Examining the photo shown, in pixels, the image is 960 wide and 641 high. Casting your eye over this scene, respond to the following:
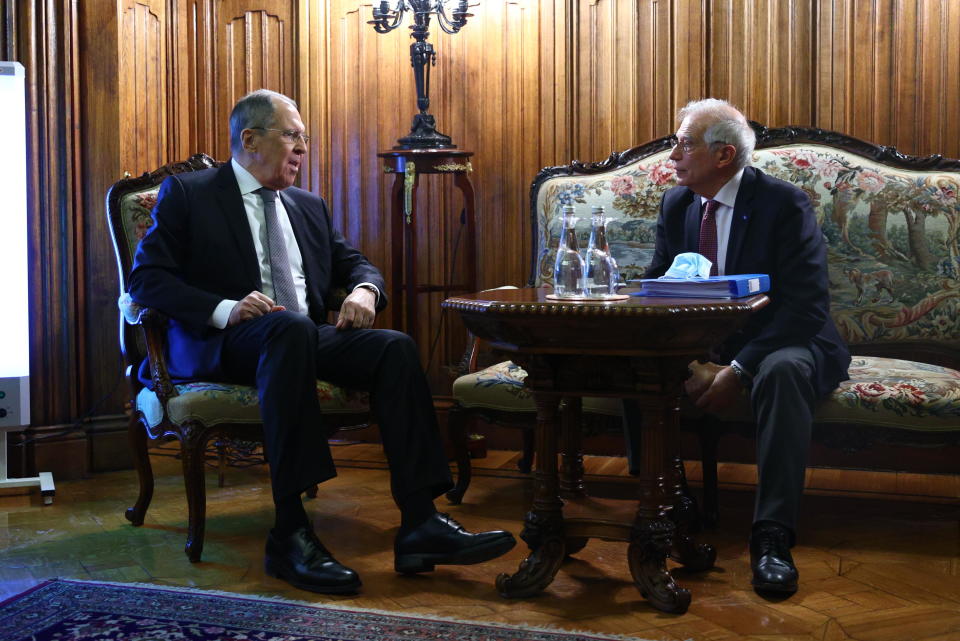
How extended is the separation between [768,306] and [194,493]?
60.9 inches

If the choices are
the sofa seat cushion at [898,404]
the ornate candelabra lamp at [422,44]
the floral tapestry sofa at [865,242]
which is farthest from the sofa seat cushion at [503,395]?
the ornate candelabra lamp at [422,44]

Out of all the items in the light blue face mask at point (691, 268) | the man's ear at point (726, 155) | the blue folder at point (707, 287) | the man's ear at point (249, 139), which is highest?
the man's ear at point (249, 139)

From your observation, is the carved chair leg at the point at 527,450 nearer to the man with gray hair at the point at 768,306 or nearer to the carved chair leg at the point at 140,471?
the man with gray hair at the point at 768,306

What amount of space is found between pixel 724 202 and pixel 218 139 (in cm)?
233

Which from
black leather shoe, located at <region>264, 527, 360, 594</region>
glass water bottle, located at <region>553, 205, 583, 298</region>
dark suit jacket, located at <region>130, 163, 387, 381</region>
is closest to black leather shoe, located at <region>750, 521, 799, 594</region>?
glass water bottle, located at <region>553, 205, 583, 298</region>

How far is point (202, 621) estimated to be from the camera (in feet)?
7.26

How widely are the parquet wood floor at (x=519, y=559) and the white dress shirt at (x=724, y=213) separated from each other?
2.49 ft

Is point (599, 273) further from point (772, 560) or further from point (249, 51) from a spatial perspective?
point (249, 51)

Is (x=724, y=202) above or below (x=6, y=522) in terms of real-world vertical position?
above

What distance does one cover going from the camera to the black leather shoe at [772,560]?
2.33 metres

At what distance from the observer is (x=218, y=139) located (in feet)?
14.3

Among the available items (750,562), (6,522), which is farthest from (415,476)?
(6,522)

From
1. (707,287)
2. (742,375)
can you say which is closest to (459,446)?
(742,375)

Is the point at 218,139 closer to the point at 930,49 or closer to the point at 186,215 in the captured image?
the point at 186,215
